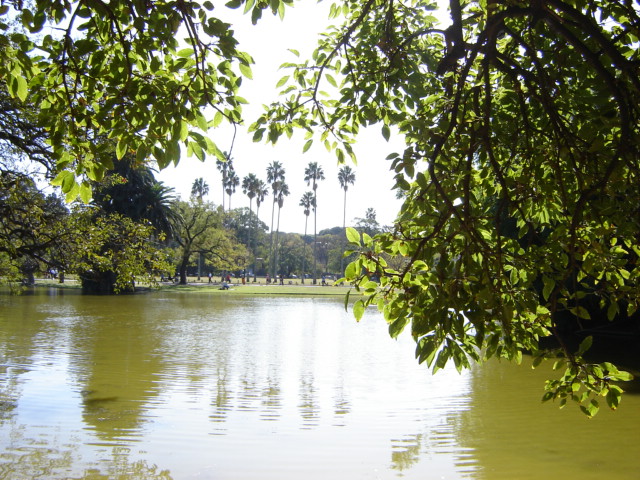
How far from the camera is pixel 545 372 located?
12414 millimetres

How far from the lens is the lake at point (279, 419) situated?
6.48 meters

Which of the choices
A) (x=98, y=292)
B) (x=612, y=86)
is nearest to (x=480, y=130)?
(x=612, y=86)

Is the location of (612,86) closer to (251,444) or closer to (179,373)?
(251,444)

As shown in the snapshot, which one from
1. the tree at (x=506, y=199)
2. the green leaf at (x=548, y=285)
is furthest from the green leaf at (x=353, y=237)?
the green leaf at (x=548, y=285)

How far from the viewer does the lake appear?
648cm

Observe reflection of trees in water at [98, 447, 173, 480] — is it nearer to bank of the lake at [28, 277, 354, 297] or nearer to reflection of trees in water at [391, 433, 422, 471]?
reflection of trees in water at [391, 433, 422, 471]

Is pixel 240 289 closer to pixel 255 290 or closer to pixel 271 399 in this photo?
pixel 255 290

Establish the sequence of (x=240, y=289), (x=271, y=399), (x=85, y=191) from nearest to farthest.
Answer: (x=85, y=191), (x=271, y=399), (x=240, y=289)

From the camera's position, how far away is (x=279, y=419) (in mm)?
8492

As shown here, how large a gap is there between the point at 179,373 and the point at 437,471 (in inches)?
260

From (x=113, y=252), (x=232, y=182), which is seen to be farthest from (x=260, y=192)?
(x=113, y=252)

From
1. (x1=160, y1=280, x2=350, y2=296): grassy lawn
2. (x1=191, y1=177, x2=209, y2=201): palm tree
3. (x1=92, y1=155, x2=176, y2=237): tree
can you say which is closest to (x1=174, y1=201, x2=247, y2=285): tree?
(x1=160, y1=280, x2=350, y2=296): grassy lawn

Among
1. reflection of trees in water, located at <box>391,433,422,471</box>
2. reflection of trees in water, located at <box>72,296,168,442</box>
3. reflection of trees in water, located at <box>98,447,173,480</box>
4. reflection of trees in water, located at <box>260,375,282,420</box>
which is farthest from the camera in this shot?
reflection of trees in water, located at <box>260,375,282,420</box>

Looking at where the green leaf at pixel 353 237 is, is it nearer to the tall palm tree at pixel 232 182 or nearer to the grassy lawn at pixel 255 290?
the grassy lawn at pixel 255 290
